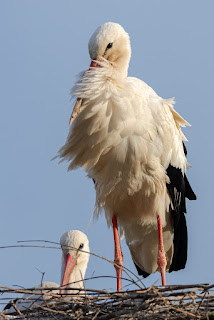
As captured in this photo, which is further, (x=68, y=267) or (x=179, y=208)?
(x=68, y=267)

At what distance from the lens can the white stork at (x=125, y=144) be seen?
18.4 ft

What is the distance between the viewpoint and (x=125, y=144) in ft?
18.6

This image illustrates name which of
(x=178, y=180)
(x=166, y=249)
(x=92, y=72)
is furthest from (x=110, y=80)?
(x=166, y=249)

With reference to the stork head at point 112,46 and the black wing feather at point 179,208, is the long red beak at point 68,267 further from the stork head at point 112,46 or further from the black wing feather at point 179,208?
the stork head at point 112,46

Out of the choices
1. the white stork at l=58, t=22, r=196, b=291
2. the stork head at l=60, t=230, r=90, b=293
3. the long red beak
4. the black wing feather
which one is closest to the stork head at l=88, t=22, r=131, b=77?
the white stork at l=58, t=22, r=196, b=291

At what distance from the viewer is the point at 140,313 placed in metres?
4.33

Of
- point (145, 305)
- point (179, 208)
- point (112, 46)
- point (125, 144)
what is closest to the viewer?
point (145, 305)

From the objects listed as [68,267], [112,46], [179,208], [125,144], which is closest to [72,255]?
[68,267]

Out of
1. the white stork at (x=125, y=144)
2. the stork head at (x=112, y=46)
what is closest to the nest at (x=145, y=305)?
the white stork at (x=125, y=144)

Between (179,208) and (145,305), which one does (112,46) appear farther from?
(145,305)

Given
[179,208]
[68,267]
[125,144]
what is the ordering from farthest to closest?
[68,267] → [179,208] → [125,144]

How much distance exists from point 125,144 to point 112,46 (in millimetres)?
840

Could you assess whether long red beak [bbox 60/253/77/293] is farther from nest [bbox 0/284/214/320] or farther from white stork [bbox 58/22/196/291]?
nest [bbox 0/284/214/320]

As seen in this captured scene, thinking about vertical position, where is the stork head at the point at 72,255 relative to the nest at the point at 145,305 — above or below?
above
